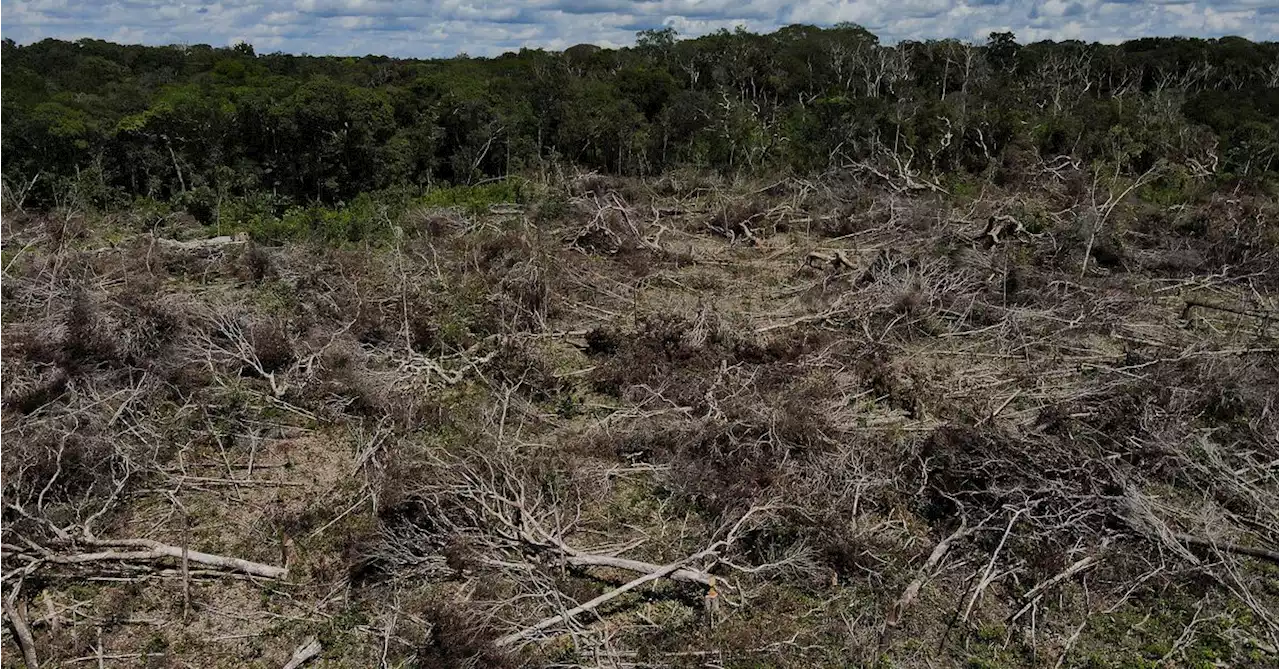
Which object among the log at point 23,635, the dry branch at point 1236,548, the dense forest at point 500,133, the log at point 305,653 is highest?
the dense forest at point 500,133

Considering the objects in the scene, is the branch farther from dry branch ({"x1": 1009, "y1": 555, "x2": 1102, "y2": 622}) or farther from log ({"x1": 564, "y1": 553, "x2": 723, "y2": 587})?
dry branch ({"x1": 1009, "y1": 555, "x2": 1102, "y2": 622})

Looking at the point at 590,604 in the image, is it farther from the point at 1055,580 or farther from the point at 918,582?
the point at 1055,580

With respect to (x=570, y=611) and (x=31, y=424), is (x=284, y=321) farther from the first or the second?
(x=570, y=611)

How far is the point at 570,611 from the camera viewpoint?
478 cm

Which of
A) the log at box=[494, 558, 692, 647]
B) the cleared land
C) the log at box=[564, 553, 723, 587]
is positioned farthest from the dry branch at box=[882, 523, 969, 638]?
the log at box=[494, 558, 692, 647]

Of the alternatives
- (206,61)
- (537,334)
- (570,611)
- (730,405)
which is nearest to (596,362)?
(537,334)

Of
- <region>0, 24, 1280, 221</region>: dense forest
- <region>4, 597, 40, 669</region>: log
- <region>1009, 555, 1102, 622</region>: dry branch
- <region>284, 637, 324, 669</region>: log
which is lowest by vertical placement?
<region>284, 637, 324, 669</region>: log

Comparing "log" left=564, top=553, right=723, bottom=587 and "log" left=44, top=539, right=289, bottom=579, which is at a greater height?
"log" left=564, top=553, right=723, bottom=587

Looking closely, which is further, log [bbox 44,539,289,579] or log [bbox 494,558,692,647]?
log [bbox 44,539,289,579]

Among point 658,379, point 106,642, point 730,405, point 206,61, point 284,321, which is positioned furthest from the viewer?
point 206,61

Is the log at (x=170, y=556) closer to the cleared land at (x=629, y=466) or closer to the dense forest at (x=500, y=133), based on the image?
the cleared land at (x=629, y=466)

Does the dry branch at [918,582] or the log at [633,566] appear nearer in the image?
the dry branch at [918,582]

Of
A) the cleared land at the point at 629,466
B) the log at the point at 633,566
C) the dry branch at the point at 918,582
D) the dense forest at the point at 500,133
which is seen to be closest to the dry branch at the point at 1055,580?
the cleared land at the point at 629,466

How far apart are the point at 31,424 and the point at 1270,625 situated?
26.1 feet
